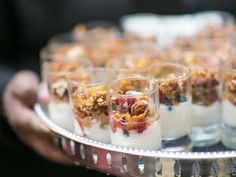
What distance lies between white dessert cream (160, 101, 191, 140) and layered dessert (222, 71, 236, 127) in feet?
0.18

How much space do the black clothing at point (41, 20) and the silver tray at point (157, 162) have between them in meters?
0.60

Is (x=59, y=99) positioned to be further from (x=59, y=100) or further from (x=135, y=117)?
(x=135, y=117)

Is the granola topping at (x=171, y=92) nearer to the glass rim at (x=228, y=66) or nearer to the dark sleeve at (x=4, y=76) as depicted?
the glass rim at (x=228, y=66)

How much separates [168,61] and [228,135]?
0.16 m

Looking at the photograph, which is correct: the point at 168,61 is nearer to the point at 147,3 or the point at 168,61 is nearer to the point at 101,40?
the point at 101,40

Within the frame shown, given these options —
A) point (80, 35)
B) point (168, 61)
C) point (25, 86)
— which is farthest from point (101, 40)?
point (168, 61)

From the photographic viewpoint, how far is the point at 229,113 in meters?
0.65

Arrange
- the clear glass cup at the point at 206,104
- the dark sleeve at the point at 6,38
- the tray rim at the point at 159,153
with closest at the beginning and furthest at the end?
the tray rim at the point at 159,153 → the clear glass cup at the point at 206,104 → the dark sleeve at the point at 6,38

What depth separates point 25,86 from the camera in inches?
37.5

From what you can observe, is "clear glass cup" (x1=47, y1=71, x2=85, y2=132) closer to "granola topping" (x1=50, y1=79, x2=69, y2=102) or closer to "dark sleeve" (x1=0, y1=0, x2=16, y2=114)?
"granola topping" (x1=50, y1=79, x2=69, y2=102)

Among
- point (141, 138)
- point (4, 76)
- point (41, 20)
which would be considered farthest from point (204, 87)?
point (41, 20)

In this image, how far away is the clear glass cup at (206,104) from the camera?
0.69 m

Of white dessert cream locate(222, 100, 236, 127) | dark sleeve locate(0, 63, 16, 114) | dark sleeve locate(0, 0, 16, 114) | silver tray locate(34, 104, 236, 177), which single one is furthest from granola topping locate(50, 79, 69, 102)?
dark sleeve locate(0, 0, 16, 114)

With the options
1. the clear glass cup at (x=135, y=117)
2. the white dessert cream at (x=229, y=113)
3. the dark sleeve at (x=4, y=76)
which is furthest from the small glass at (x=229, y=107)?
the dark sleeve at (x=4, y=76)
